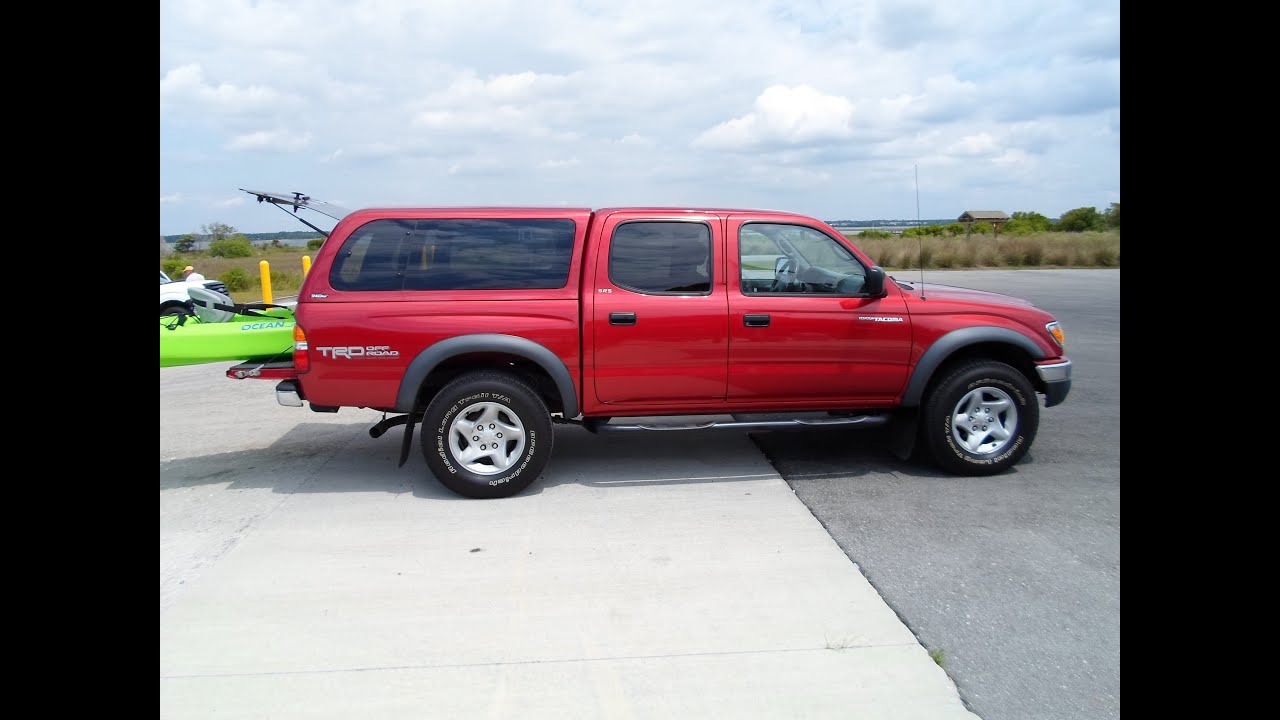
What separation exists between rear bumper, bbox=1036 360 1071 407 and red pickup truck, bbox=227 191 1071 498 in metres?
0.02

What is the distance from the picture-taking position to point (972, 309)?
18.9 feet

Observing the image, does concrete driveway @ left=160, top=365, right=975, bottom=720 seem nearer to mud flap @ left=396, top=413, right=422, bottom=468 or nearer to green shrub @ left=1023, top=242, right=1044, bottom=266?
mud flap @ left=396, top=413, right=422, bottom=468

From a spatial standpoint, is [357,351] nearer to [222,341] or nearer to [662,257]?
[222,341]

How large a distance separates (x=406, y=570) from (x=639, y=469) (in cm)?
208

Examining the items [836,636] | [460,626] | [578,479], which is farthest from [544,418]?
[836,636]

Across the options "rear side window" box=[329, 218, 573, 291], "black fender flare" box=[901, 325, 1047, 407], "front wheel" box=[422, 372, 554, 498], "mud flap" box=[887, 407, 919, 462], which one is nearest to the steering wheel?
"black fender flare" box=[901, 325, 1047, 407]

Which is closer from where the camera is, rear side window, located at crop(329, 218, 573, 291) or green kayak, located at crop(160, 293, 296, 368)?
rear side window, located at crop(329, 218, 573, 291)

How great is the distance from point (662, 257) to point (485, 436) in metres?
1.63

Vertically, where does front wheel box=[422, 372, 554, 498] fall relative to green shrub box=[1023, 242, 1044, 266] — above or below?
below

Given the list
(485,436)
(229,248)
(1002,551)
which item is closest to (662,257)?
(485,436)

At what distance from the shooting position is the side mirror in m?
5.54

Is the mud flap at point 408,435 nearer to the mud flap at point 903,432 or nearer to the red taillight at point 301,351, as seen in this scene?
the red taillight at point 301,351

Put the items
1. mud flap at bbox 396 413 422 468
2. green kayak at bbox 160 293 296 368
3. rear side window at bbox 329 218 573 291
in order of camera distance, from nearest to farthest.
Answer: rear side window at bbox 329 218 573 291
mud flap at bbox 396 413 422 468
green kayak at bbox 160 293 296 368
